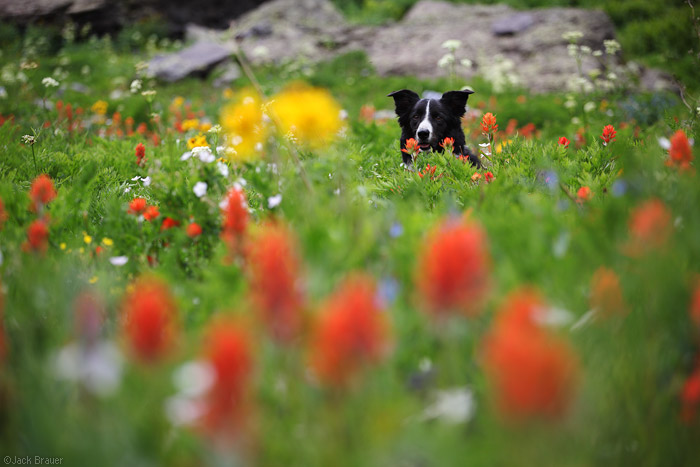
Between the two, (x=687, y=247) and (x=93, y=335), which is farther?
(x=687, y=247)

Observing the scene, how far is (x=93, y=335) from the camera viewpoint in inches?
35.0

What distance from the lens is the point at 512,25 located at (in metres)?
11.9

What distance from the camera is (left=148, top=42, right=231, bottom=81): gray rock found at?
37.2 ft

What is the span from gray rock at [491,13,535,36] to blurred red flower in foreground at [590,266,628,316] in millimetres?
11918

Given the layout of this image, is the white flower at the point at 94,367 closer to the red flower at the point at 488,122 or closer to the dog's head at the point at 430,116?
the red flower at the point at 488,122

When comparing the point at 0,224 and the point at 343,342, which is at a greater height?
the point at 343,342

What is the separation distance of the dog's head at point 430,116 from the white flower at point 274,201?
2.66 meters

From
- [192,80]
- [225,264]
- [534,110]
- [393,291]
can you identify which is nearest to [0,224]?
[225,264]

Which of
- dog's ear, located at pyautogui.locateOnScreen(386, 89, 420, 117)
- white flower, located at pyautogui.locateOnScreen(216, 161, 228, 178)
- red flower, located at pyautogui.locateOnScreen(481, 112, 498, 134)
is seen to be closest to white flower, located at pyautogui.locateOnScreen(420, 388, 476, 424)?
white flower, located at pyautogui.locateOnScreen(216, 161, 228, 178)

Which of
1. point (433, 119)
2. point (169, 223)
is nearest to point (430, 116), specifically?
point (433, 119)

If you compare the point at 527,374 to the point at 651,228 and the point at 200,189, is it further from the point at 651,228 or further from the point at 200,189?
the point at 200,189

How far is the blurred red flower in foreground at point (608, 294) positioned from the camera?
121 centimetres

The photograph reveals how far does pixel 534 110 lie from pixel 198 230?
6376 mm

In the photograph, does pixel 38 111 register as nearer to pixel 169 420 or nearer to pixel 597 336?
pixel 169 420
